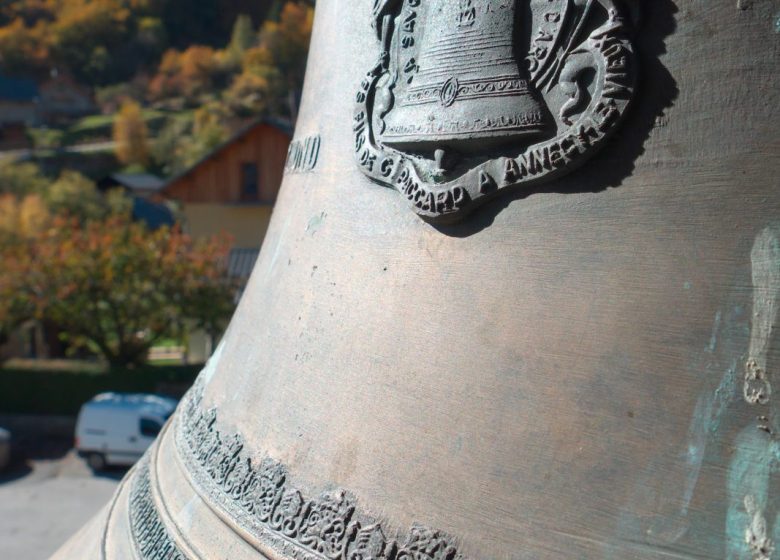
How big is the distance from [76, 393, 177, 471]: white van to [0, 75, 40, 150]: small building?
45774mm

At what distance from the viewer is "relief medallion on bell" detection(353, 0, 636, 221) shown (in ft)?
4.52

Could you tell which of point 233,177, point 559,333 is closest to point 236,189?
point 233,177

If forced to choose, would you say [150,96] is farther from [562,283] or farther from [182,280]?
[562,283]

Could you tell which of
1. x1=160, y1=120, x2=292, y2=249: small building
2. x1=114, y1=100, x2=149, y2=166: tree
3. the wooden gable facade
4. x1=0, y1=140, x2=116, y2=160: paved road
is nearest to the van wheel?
x1=160, y1=120, x2=292, y2=249: small building

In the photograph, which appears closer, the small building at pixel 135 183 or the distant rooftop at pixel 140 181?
the small building at pixel 135 183

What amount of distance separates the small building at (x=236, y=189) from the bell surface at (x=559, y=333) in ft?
55.0

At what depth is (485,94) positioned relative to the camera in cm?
154

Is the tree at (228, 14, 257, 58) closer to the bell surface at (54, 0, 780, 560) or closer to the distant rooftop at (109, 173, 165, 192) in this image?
the distant rooftop at (109, 173, 165, 192)

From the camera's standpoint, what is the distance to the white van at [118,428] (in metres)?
12.1

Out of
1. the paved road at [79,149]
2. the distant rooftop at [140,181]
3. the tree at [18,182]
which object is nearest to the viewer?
the tree at [18,182]

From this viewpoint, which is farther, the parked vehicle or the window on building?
the window on building

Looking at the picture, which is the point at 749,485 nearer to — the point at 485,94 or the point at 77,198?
the point at 485,94

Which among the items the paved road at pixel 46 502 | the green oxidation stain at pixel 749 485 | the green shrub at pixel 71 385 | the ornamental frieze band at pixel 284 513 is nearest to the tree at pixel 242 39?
the green shrub at pixel 71 385

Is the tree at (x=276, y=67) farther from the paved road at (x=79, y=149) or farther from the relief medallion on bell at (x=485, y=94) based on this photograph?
the relief medallion on bell at (x=485, y=94)
